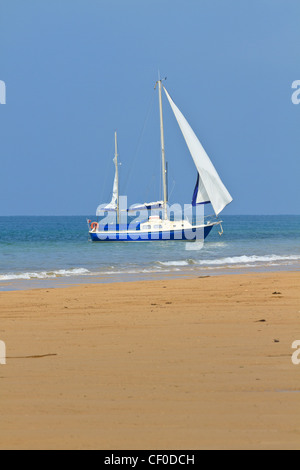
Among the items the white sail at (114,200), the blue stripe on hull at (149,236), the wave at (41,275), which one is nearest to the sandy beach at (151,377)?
the wave at (41,275)

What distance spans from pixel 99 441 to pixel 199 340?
11.2 ft

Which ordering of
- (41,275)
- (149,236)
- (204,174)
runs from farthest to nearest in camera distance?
1. (149,236)
2. (204,174)
3. (41,275)

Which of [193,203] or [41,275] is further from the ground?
[193,203]

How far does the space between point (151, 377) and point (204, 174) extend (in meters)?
41.9

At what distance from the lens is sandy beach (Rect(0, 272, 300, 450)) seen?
4.43 meters

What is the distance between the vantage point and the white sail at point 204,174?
47.2 metres

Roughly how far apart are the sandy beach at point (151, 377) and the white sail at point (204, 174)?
36549 mm

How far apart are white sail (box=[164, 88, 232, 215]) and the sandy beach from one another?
3655 centimetres

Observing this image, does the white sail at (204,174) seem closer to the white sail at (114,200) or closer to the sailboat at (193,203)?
the sailboat at (193,203)

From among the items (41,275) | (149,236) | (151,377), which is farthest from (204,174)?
(151,377)

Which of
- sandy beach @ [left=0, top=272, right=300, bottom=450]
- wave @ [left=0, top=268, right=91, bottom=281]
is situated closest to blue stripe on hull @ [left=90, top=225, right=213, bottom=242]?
wave @ [left=0, top=268, right=91, bottom=281]

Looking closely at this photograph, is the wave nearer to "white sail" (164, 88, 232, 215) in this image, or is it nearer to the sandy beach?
the sandy beach

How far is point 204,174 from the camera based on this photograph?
47125 mm

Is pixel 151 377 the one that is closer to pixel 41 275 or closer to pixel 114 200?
pixel 41 275
